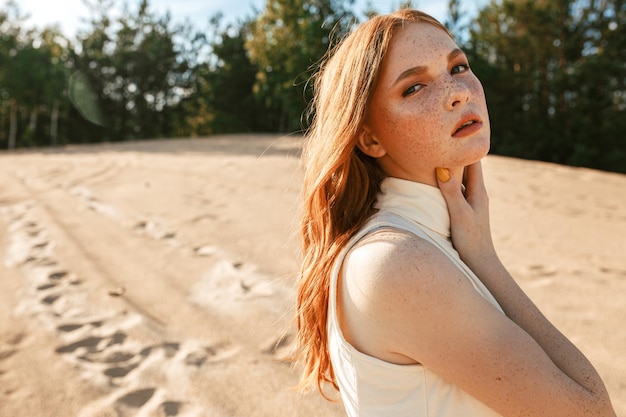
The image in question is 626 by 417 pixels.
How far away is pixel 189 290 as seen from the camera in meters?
3.85

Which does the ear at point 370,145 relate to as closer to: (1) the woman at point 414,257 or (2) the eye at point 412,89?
(1) the woman at point 414,257

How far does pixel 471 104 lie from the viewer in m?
1.40

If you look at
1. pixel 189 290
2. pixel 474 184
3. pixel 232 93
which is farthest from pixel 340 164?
pixel 232 93

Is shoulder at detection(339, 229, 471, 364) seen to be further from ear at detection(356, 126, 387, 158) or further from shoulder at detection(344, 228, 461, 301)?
ear at detection(356, 126, 387, 158)

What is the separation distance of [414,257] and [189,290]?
2994mm

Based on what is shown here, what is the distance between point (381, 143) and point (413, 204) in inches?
8.1

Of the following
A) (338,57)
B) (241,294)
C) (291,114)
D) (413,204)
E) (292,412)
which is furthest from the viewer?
(291,114)

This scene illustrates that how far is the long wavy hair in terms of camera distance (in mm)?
1393

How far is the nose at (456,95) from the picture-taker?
1371mm

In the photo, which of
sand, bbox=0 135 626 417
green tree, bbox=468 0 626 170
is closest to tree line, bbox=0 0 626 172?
green tree, bbox=468 0 626 170

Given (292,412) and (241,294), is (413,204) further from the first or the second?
(241,294)

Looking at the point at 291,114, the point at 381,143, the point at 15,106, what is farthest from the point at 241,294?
the point at 15,106

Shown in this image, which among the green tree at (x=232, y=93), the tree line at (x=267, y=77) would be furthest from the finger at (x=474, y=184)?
the green tree at (x=232, y=93)

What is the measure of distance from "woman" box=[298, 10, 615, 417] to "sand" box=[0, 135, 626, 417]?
645mm
